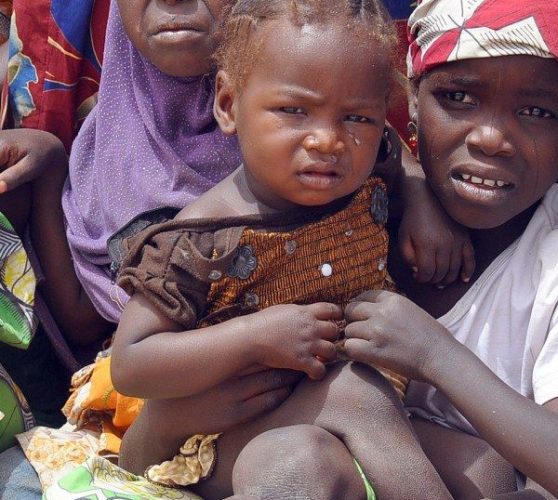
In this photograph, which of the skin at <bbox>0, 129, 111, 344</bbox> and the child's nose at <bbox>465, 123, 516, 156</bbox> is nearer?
the child's nose at <bbox>465, 123, 516, 156</bbox>

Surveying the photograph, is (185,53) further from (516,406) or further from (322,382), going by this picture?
(516,406)

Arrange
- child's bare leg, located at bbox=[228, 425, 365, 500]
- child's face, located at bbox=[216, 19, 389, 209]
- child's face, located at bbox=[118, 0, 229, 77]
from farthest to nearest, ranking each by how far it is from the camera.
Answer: child's face, located at bbox=[118, 0, 229, 77] → child's face, located at bbox=[216, 19, 389, 209] → child's bare leg, located at bbox=[228, 425, 365, 500]

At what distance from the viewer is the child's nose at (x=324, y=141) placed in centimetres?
189

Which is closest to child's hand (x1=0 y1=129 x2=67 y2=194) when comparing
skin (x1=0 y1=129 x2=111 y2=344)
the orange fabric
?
Result: skin (x1=0 y1=129 x2=111 y2=344)

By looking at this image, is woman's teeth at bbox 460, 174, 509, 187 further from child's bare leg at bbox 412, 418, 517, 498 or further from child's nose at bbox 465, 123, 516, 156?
child's bare leg at bbox 412, 418, 517, 498

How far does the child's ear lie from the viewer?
6.77 feet

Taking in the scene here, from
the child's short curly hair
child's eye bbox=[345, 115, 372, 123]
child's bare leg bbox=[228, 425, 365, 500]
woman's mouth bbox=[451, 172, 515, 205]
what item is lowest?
child's bare leg bbox=[228, 425, 365, 500]

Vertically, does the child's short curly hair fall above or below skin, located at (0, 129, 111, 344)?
above

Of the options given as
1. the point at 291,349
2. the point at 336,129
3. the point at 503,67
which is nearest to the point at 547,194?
the point at 503,67

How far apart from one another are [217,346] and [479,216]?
63cm

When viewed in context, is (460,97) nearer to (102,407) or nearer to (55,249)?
(102,407)

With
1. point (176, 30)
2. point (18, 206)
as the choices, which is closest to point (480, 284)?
point (176, 30)

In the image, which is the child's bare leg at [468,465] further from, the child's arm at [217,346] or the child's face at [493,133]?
the child's face at [493,133]

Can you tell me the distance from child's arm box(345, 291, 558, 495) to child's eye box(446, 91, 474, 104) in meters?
0.44
